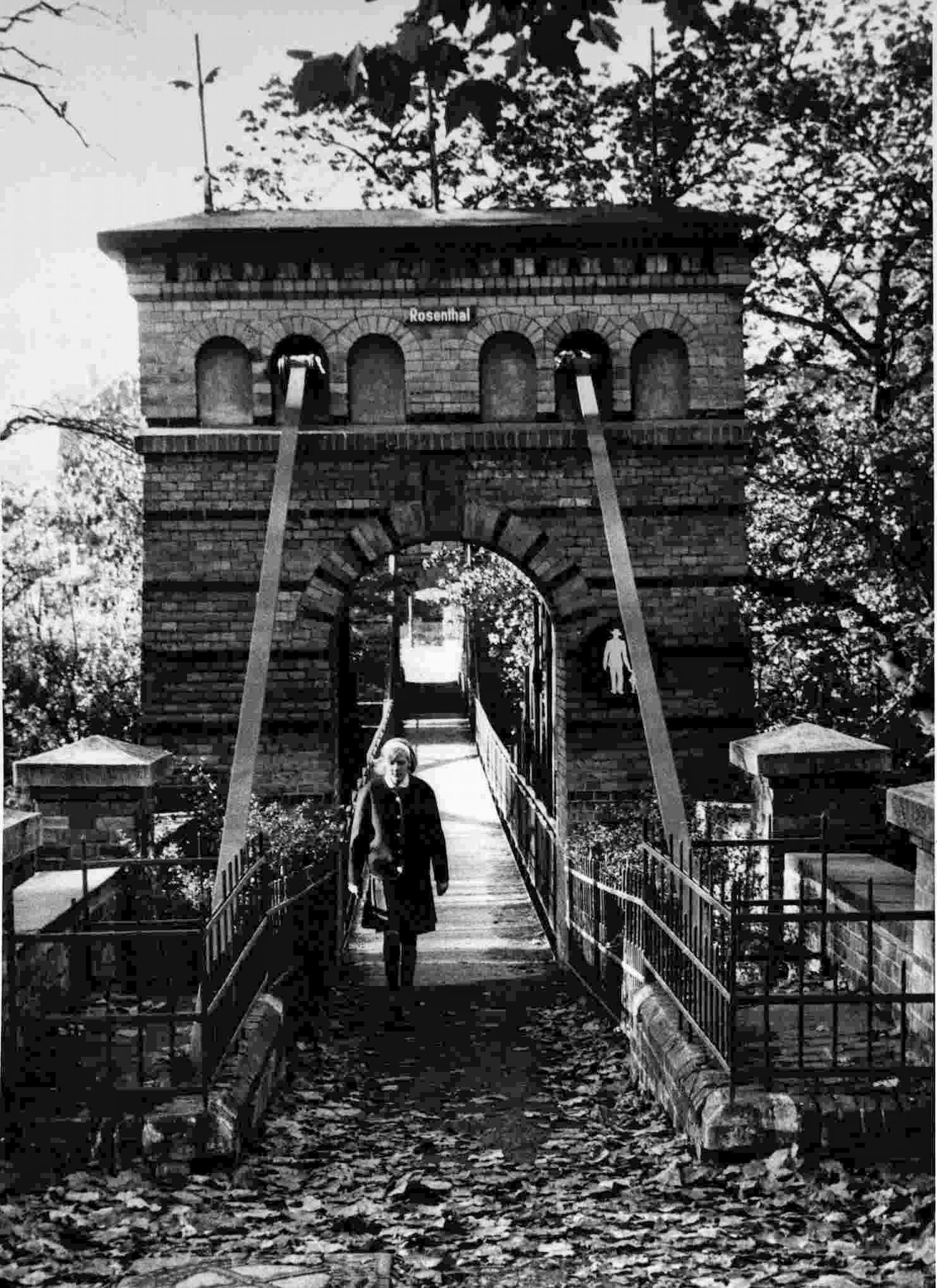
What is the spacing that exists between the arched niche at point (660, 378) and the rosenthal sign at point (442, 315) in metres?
1.53

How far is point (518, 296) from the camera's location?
11258 mm

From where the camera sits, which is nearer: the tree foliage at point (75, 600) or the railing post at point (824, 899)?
the railing post at point (824, 899)

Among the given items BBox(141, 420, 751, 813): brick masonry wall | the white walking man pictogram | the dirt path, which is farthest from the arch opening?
the dirt path

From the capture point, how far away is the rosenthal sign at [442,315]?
11219 millimetres

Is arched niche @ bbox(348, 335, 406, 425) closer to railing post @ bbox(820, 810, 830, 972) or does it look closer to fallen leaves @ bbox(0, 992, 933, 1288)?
railing post @ bbox(820, 810, 830, 972)

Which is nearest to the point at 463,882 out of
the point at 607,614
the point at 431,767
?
the point at 607,614

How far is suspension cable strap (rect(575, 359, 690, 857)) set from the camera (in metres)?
9.48

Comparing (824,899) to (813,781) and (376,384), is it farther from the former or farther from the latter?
(376,384)

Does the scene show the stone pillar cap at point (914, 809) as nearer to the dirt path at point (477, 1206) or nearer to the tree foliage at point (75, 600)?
the dirt path at point (477, 1206)

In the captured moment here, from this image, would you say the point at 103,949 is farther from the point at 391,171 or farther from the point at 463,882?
the point at 391,171

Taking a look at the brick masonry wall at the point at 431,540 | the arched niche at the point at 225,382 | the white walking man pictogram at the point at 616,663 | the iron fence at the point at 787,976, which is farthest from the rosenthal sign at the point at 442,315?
the iron fence at the point at 787,976

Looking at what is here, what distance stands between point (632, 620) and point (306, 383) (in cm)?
361

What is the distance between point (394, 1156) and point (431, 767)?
873 inches

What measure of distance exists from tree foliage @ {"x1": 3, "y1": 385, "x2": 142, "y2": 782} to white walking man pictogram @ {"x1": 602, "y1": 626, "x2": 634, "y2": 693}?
894 centimetres
